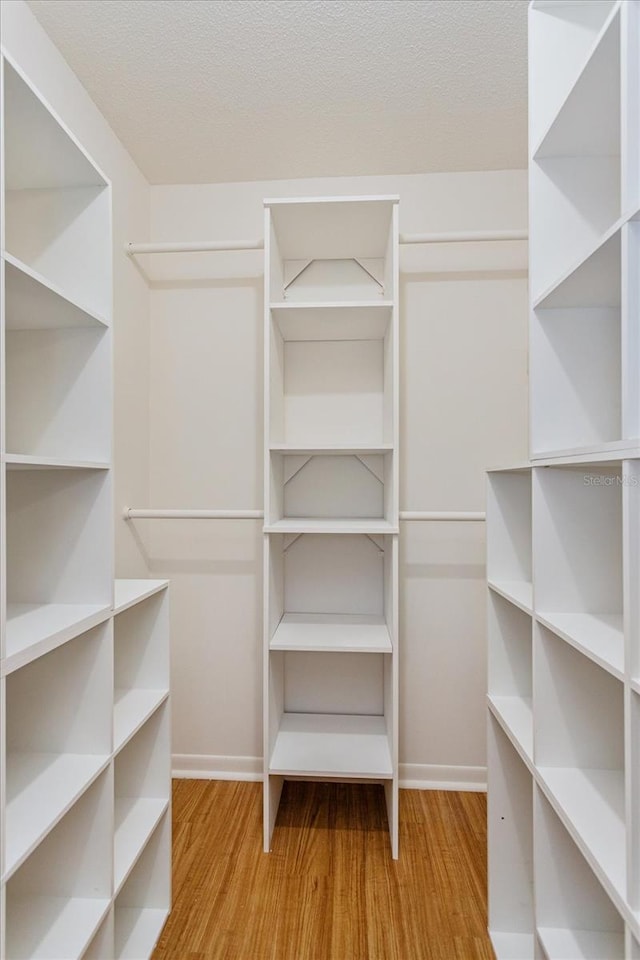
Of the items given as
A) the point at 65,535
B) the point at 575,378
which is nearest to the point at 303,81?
the point at 575,378

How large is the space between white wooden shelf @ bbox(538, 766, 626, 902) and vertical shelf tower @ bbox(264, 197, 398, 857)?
0.92 meters

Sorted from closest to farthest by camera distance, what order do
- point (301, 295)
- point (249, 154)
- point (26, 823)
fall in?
point (26, 823)
point (249, 154)
point (301, 295)

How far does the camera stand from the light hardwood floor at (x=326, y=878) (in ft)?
4.94

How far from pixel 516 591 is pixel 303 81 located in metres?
1.74

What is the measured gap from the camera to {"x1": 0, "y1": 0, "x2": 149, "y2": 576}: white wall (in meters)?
1.67

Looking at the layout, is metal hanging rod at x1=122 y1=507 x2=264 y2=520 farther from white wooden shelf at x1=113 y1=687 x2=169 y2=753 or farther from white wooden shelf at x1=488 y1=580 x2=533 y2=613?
white wooden shelf at x1=488 y1=580 x2=533 y2=613

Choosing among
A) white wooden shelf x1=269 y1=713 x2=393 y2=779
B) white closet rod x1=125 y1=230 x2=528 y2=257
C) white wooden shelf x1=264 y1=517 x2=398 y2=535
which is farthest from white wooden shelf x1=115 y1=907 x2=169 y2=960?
white closet rod x1=125 y1=230 x2=528 y2=257

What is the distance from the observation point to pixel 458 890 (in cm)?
169

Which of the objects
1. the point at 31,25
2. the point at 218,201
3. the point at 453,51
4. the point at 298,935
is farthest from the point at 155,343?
the point at 298,935

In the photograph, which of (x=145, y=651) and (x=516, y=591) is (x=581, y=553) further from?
(x=145, y=651)

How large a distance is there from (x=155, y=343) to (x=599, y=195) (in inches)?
70.7

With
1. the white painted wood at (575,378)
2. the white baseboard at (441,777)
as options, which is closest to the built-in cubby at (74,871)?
the white painted wood at (575,378)

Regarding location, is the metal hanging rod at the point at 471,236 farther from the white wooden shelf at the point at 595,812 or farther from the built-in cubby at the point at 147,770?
the built-in cubby at the point at 147,770

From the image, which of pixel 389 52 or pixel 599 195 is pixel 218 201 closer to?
pixel 389 52
